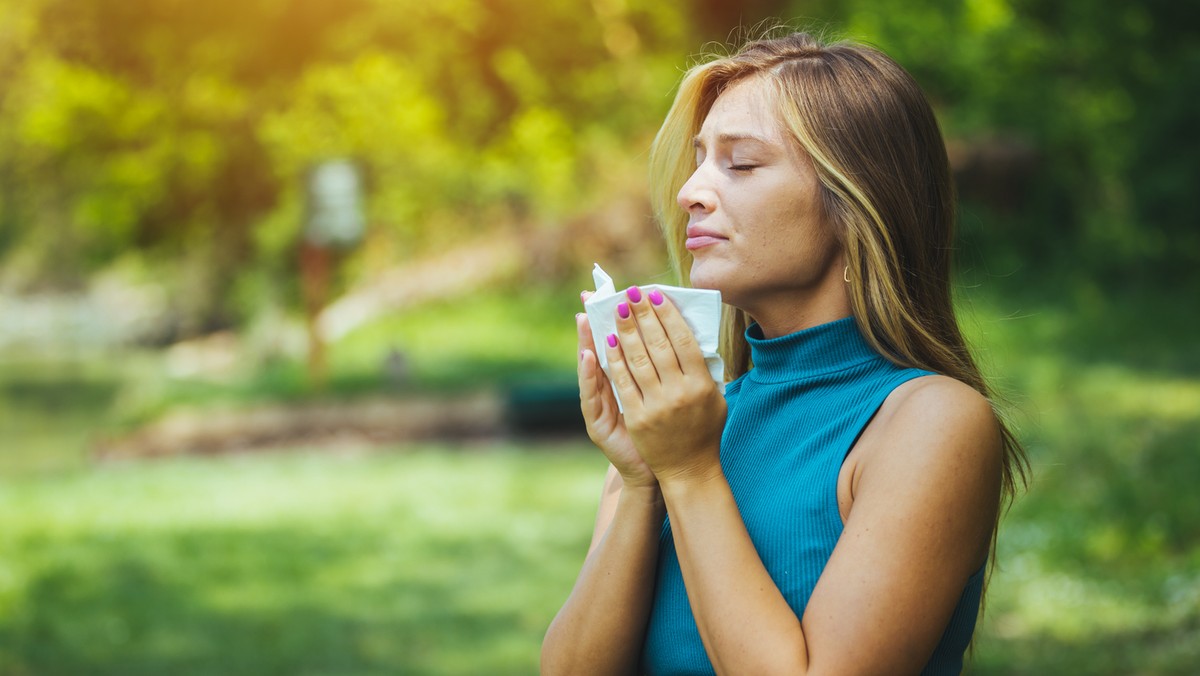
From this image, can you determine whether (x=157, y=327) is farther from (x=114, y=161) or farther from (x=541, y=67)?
(x=541, y=67)

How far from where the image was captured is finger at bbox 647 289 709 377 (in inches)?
65.0

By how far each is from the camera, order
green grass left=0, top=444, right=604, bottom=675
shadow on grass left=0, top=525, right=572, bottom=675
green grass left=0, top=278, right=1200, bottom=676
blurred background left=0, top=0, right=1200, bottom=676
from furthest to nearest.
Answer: blurred background left=0, top=0, right=1200, bottom=676, green grass left=0, top=444, right=604, bottom=675, shadow on grass left=0, top=525, right=572, bottom=675, green grass left=0, top=278, right=1200, bottom=676

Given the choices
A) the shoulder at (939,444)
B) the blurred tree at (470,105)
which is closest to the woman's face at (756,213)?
the shoulder at (939,444)

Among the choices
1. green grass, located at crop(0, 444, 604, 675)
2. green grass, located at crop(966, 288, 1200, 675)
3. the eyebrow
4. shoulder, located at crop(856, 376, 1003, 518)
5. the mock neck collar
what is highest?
the eyebrow

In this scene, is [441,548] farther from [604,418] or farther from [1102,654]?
[604,418]

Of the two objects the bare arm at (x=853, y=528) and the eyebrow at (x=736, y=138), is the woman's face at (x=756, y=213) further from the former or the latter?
the bare arm at (x=853, y=528)

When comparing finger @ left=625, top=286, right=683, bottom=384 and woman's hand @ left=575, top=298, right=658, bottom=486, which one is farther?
woman's hand @ left=575, top=298, right=658, bottom=486

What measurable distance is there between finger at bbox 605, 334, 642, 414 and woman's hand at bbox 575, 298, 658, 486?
0.24 ft

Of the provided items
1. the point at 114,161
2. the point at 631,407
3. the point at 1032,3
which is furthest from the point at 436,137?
the point at 631,407

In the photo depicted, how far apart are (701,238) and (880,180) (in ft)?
0.82

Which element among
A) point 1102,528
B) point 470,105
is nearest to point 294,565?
point 1102,528

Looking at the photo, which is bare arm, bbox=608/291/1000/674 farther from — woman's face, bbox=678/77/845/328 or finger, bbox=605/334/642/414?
woman's face, bbox=678/77/845/328

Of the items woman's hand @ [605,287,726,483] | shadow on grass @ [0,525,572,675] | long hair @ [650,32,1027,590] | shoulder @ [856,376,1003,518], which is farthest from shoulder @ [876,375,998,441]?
shadow on grass @ [0,525,572,675]

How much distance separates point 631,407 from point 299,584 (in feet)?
21.0
